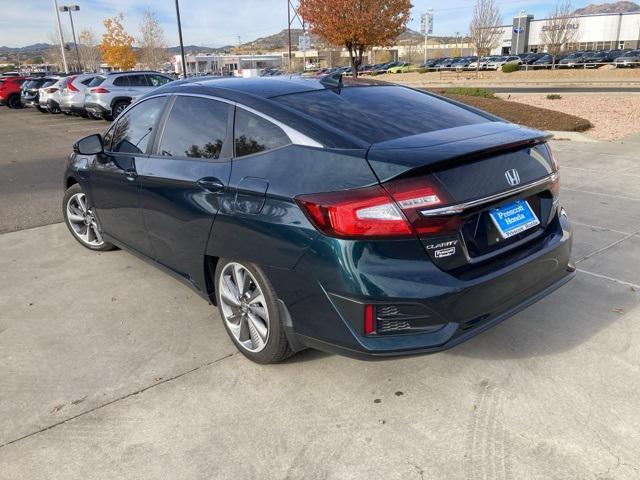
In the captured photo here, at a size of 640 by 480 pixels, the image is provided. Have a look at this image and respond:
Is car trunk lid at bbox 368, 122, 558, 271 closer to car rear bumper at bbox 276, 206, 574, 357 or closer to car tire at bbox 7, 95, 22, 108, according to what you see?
car rear bumper at bbox 276, 206, 574, 357

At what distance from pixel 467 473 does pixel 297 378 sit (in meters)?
1.10

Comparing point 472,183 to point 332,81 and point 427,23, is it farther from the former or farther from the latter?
point 427,23

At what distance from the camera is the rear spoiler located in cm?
247

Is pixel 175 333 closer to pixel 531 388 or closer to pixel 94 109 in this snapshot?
pixel 531 388

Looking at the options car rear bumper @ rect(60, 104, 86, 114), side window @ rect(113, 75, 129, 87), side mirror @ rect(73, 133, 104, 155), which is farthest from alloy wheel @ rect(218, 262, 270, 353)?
car rear bumper @ rect(60, 104, 86, 114)

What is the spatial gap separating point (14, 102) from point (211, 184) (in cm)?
3262

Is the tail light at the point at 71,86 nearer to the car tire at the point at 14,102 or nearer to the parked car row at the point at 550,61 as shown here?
the car tire at the point at 14,102

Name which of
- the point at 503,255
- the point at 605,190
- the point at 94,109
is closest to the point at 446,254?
the point at 503,255

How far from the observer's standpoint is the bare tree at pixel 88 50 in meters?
76.8

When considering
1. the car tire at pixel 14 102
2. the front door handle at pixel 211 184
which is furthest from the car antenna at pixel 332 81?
the car tire at pixel 14 102

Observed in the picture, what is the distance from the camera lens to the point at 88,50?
259ft

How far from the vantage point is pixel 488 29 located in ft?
159

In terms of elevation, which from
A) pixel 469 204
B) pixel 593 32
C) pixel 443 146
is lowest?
pixel 469 204

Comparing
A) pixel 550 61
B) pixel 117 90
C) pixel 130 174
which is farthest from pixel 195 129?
pixel 550 61
